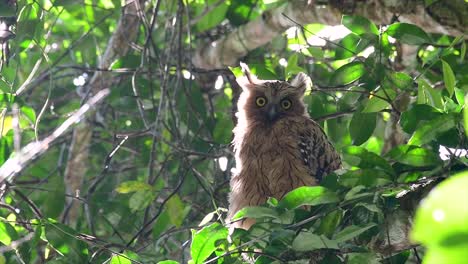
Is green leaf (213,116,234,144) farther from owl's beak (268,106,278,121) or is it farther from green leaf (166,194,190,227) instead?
green leaf (166,194,190,227)

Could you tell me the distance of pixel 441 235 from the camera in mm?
580

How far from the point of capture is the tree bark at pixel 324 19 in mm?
4043

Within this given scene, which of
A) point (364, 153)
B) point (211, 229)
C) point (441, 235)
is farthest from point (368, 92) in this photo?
point (441, 235)

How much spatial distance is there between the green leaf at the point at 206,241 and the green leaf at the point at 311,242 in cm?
30

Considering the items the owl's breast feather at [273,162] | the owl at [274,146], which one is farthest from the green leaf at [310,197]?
the owl's breast feather at [273,162]

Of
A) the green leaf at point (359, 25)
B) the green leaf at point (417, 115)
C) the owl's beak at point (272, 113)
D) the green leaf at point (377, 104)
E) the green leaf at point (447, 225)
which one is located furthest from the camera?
the owl's beak at point (272, 113)

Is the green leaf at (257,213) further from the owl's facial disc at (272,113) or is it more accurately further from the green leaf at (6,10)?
the owl's facial disc at (272,113)

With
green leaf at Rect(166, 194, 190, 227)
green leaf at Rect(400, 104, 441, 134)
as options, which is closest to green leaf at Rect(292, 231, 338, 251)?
green leaf at Rect(400, 104, 441, 134)

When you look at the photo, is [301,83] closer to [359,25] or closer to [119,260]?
[359,25]

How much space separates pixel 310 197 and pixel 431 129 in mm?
514

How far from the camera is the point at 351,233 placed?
2.27m

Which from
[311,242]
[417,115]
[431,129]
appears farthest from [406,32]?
[311,242]

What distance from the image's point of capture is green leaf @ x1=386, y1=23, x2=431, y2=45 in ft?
10.2

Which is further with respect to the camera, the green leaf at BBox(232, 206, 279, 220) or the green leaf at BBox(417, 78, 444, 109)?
the green leaf at BBox(417, 78, 444, 109)
